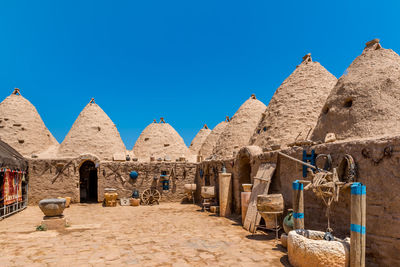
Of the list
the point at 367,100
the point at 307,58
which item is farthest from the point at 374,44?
the point at 307,58

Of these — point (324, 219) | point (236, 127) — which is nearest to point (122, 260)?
point (324, 219)

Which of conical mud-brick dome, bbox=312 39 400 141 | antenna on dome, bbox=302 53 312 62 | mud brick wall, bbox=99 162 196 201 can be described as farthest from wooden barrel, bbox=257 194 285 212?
mud brick wall, bbox=99 162 196 201

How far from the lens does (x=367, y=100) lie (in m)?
8.13

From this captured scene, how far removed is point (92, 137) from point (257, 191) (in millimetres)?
13206

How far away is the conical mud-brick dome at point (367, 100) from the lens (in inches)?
298

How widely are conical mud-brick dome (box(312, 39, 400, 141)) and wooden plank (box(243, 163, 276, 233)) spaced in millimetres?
1995

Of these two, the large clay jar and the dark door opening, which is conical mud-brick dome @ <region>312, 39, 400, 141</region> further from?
the large clay jar

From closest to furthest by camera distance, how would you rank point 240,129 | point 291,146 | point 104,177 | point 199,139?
point 291,146
point 104,177
point 240,129
point 199,139

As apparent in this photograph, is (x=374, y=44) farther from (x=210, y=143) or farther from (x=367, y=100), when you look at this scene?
(x=210, y=143)

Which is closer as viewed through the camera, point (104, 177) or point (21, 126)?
point (104, 177)

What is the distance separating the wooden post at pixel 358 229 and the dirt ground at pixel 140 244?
145cm

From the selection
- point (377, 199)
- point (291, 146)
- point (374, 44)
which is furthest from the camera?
point (374, 44)

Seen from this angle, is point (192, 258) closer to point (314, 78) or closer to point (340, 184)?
point (340, 184)

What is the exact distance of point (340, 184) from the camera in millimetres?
5180
